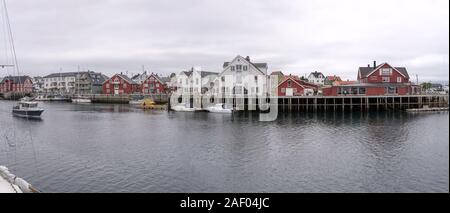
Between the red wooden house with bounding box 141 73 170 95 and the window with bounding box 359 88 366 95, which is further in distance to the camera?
the red wooden house with bounding box 141 73 170 95

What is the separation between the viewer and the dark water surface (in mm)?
19422

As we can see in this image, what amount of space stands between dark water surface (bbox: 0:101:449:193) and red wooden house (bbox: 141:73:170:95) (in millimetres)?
59366

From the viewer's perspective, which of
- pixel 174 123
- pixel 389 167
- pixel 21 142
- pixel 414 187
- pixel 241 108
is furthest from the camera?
pixel 241 108

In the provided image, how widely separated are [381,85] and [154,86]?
5956 cm

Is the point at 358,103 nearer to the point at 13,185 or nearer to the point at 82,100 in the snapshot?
the point at 13,185

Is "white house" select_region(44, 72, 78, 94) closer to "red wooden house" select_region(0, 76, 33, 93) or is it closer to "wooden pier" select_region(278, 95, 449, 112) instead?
"red wooden house" select_region(0, 76, 33, 93)

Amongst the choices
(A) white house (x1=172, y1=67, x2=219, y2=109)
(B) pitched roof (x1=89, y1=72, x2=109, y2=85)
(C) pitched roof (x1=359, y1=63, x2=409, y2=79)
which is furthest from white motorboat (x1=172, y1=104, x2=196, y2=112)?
(B) pitched roof (x1=89, y1=72, x2=109, y2=85)

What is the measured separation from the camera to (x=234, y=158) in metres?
25.7

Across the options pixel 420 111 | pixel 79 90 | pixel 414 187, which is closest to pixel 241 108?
pixel 420 111

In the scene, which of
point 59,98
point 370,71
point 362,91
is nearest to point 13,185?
point 362,91

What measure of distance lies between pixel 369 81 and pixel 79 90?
96.1 meters

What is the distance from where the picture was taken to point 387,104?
62625mm

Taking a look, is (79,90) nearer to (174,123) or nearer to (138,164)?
(174,123)

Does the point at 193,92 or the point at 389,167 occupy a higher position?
the point at 193,92
